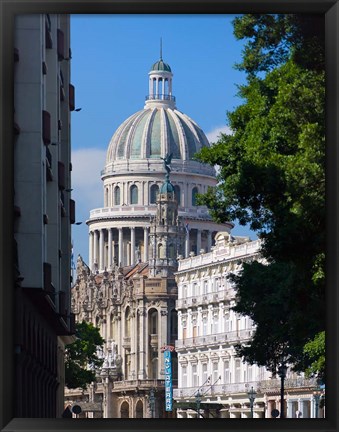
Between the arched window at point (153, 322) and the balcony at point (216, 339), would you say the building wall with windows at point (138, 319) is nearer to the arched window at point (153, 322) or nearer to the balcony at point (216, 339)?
the arched window at point (153, 322)

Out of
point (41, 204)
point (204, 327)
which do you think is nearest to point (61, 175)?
point (41, 204)

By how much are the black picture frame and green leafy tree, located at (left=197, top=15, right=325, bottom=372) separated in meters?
6.67

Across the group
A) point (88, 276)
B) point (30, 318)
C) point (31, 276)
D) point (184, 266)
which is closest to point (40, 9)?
point (31, 276)

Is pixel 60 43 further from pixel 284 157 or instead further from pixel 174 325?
pixel 174 325

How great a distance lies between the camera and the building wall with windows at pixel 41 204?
36250mm

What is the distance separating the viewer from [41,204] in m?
38.3

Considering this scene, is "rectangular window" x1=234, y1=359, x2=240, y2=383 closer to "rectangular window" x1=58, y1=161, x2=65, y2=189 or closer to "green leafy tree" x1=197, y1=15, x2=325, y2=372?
"rectangular window" x1=58, y1=161, x2=65, y2=189

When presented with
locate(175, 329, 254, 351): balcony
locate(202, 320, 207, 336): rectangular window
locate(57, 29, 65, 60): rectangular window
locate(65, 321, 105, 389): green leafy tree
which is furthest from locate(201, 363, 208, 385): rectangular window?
locate(57, 29, 65, 60): rectangular window

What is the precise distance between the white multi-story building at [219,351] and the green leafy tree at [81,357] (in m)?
8.86

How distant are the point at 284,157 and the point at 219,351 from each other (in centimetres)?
8476

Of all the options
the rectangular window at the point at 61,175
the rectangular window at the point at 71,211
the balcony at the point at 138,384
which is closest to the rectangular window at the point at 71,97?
the rectangular window at the point at 71,211

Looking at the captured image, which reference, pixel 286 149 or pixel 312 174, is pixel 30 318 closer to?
pixel 286 149

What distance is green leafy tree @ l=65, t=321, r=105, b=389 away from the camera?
305 ft

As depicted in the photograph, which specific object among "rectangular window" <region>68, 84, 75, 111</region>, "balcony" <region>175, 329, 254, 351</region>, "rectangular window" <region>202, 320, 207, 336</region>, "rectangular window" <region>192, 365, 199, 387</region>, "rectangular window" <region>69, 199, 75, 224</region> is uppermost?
A: "rectangular window" <region>68, 84, 75, 111</region>
